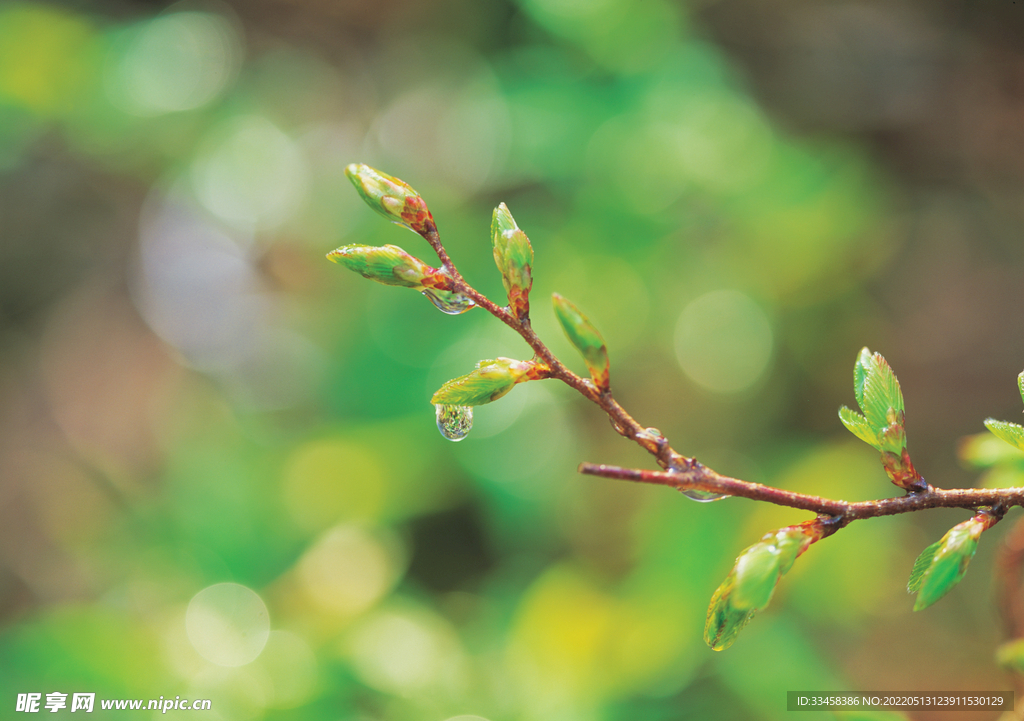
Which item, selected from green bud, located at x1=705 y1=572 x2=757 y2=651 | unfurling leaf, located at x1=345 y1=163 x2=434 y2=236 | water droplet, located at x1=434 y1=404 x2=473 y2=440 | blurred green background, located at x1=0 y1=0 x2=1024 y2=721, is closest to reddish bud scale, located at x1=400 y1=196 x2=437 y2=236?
unfurling leaf, located at x1=345 y1=163 x2=434 y2=236

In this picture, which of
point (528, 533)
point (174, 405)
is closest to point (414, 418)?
point (528, 533)

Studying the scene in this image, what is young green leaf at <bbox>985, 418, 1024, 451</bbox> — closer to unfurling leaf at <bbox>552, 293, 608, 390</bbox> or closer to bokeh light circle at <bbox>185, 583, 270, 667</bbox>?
unfurling leaf at <bbox>552, 293, 608, 390</bbox>

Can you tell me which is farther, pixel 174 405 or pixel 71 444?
pixel 71 444

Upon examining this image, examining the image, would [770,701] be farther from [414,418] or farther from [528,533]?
[414,418]

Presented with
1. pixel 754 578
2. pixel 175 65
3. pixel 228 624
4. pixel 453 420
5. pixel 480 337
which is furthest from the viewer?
pixel 175 65

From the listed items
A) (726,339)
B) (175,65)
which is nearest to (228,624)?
(726,339)

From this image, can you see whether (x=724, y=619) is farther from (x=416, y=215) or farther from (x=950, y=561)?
(x=416, y=215)
